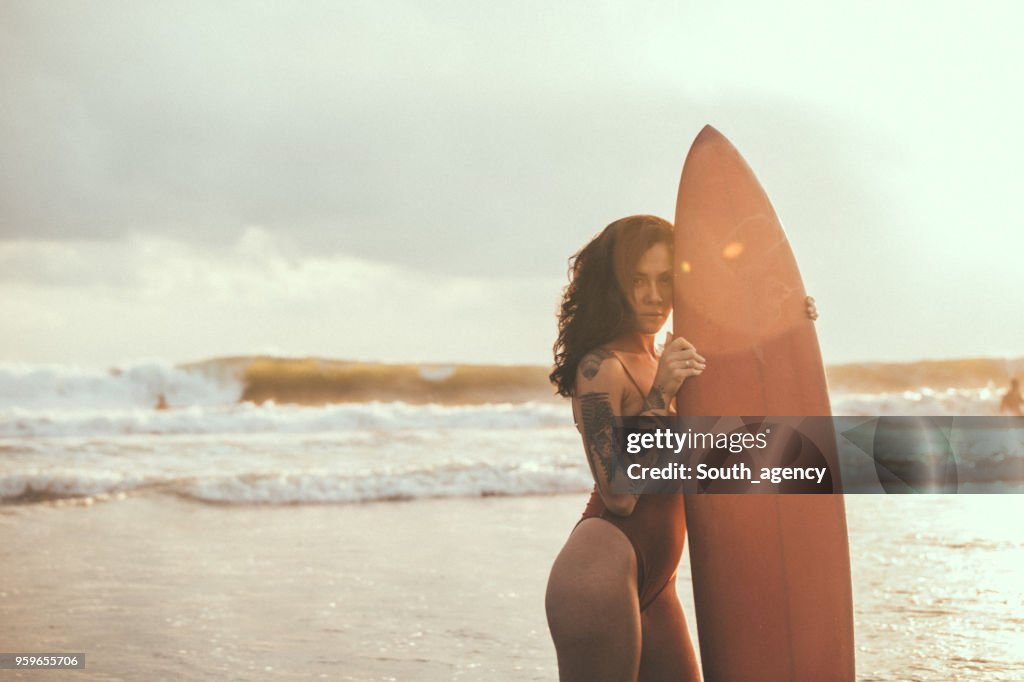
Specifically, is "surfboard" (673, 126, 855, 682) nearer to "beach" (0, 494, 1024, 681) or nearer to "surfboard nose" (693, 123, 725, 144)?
"surfboard nose" (693, 123, 725, 144)

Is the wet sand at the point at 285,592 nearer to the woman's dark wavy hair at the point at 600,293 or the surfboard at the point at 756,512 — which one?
the surfboard at the point at 756,512

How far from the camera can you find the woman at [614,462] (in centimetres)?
249

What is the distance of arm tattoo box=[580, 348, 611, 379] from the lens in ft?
8.23

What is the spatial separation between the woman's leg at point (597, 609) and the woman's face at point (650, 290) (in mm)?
573

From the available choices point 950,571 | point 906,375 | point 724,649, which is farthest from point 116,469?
point 906,375

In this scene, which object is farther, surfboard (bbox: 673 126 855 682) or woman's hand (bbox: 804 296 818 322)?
woman's hand (bbox: 804 296 818 322)

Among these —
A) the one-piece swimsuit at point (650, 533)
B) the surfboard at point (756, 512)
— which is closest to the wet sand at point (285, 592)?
the surfboard at point (756, 512)

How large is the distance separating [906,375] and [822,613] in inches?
891

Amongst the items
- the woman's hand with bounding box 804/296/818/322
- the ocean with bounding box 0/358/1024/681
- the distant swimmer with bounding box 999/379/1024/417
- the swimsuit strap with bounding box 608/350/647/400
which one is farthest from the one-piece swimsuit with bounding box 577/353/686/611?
the distant swimmer with bounding box 999/379/1024/417

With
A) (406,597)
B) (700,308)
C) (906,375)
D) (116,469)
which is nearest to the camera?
(700,308)

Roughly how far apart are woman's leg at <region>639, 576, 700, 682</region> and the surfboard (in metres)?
0.20

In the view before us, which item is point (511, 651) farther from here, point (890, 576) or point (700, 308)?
point (890, 576)

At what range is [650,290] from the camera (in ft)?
8.79

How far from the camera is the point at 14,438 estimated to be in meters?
14.5
